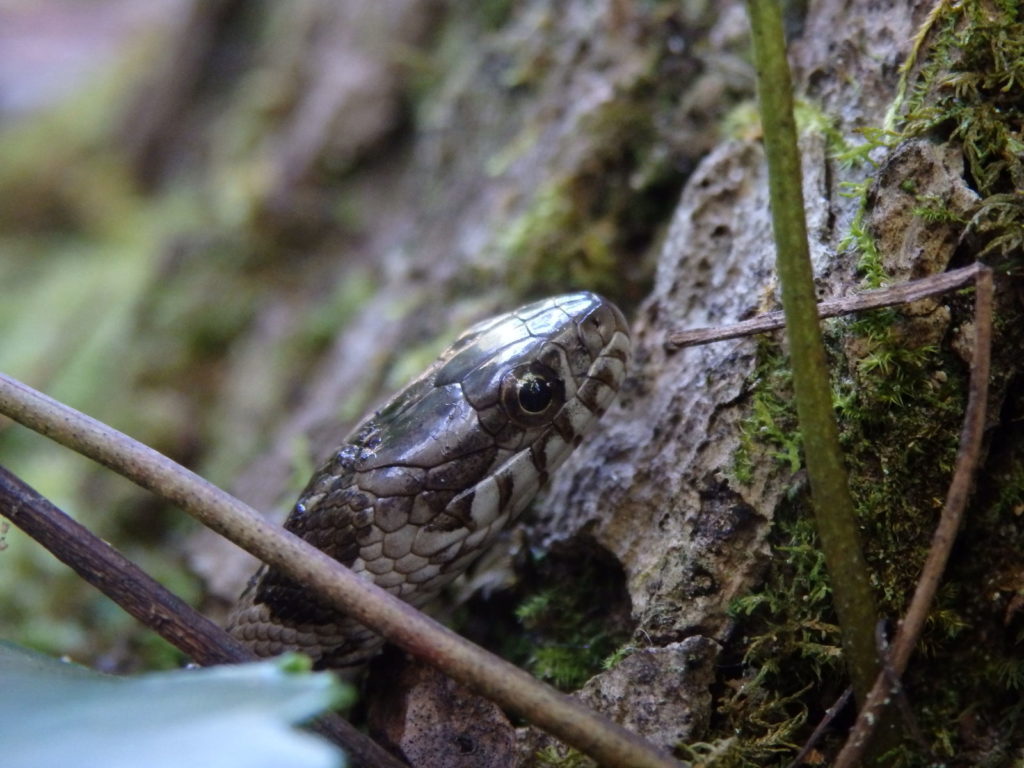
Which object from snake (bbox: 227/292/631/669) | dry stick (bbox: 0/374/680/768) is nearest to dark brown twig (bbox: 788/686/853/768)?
dry stick (bbox: 0/374/680/768)

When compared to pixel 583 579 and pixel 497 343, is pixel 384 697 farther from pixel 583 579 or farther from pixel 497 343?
pixel 497 343

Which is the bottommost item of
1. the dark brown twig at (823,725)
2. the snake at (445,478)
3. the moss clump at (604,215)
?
the dark brown twig at (823,725)

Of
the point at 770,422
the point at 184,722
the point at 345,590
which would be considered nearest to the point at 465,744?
the point at 345,590

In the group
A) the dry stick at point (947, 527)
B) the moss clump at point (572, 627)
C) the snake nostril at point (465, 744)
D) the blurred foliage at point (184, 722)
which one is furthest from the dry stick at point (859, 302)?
the blurred foliage at point (184, 722)

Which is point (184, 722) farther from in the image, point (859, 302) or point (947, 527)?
point (859, 302)

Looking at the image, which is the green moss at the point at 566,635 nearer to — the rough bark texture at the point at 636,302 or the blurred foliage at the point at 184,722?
the rough bark texture at the point at 636,302

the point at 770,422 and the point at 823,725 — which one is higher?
the point at 770,422
